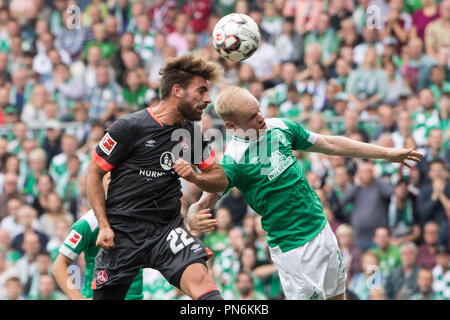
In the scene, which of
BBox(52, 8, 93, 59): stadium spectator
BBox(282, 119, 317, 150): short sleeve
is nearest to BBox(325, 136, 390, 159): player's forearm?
BBox(282, 119, 317, 150): short sleeve

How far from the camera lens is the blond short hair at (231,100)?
22.7 ft

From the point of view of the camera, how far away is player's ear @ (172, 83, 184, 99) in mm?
6660

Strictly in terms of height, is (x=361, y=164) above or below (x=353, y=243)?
above

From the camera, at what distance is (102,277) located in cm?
659

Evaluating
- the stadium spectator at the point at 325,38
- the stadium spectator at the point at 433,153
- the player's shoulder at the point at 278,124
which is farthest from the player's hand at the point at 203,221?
the stadium spectator at the point at 325,38

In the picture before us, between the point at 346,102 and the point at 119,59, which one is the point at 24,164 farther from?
the point at 346,102

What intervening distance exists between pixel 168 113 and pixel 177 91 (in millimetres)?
195

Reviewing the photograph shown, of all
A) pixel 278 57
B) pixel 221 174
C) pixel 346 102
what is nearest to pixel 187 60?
pixel 221 174

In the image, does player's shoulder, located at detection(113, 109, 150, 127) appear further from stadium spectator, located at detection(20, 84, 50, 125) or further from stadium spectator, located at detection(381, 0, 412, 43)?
stadium spectator, located at detection(20, 84, 50, 125)

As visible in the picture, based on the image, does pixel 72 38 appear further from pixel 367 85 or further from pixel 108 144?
pixel 108 144

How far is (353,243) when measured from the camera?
10.7m

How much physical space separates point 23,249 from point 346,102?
5198 mm

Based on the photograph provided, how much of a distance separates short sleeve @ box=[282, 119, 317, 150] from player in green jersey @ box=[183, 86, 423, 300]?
0.08 meters

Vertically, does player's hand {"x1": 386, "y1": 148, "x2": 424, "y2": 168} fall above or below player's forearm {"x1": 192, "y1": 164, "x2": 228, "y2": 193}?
above
